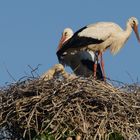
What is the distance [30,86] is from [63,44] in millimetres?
4331

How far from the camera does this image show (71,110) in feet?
39.5

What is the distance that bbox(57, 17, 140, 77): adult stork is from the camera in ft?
53.0

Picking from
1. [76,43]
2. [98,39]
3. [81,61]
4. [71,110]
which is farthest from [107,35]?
[71,110]

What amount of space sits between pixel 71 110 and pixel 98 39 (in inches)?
172

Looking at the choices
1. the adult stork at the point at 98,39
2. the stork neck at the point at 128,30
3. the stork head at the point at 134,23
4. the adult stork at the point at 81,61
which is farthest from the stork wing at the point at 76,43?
the stork head at the point at 134,23

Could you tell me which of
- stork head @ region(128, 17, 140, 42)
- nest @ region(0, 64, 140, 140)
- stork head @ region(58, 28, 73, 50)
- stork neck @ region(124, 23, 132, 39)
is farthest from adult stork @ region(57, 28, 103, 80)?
nest @ region(0, 64, 140, 140)

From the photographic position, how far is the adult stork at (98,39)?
16156mm

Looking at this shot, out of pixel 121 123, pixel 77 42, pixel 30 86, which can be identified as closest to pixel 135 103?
pixel 121 123

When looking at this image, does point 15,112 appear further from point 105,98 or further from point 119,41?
point 119,41

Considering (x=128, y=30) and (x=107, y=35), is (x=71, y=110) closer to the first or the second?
(x=107, y=35)

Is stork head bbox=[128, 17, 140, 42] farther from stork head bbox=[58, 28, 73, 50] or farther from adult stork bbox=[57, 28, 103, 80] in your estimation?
stork head bbox=[58, 28, 73, 50]

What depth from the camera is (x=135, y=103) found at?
40.4 feet

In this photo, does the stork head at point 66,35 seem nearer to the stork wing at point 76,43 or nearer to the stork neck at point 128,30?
the stork wing at point 76,43

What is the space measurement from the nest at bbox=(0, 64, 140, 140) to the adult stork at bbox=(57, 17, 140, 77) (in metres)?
3.82
